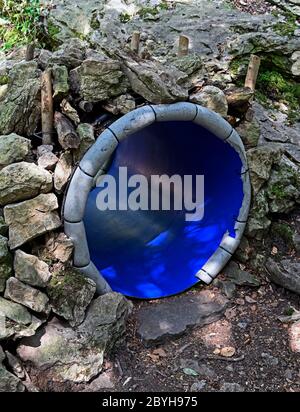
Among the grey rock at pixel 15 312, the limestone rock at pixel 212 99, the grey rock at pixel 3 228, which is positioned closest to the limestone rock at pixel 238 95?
the limestone rock at pixel 212 99

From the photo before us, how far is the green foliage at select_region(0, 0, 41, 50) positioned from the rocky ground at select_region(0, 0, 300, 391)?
1.39 metres

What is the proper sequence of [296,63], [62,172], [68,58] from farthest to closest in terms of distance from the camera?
[296,63]
[68,58]
[62,172]

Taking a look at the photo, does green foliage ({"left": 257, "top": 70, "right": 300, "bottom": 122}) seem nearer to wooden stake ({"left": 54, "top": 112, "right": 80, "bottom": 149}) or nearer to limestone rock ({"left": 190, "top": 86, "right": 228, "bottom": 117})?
limestone rock ({"left": 190, "top": 86, "right": 228, "bottom": 117})

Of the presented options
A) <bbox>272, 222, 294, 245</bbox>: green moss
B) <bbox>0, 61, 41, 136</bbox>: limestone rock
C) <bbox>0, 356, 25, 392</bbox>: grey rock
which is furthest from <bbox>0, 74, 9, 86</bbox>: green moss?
Result: <bbox>272, 222, 294, 245</bbox>: green moss

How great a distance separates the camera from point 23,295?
3.33 m

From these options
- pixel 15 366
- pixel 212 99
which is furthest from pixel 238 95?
pixel 15 366

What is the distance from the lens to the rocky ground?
132 inches

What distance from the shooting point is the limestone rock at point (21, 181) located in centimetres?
343

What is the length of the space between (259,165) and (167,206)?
1.05 metres

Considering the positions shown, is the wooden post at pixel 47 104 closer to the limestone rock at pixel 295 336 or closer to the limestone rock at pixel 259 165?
the limestone rock at pixel 259 165

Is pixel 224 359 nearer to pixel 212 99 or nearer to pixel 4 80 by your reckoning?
pixel 212 99
